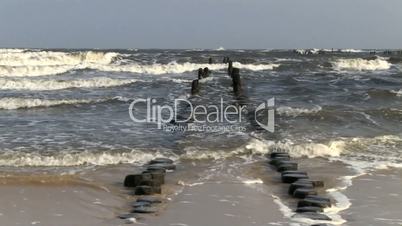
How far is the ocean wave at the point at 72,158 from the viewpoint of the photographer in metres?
8.52

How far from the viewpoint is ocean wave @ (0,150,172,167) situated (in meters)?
8.52

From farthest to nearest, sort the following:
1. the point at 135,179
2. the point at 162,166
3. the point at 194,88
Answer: the point at 194,88, the point at 162,166, the point at 135,179

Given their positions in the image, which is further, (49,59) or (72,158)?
(49,59)

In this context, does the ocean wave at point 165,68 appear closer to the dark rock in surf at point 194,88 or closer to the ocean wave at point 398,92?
the dark rock in surf at point 194,88

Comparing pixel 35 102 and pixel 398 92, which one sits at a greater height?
pixel 398 92

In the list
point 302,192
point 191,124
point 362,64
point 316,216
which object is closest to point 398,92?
point 191,124

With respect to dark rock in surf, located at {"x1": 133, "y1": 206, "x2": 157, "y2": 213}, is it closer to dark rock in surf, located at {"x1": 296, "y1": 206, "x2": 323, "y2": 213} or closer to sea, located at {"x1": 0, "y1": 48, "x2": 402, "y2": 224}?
dark rock in surf, located at {"x1": 296, "y1": 206, "x2": 323, "y2": 213}

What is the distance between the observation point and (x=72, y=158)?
873 cm

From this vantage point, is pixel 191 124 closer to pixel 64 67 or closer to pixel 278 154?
pixel 278 154

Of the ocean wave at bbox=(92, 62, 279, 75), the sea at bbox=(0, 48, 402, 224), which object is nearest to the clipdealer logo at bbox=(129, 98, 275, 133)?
the sea at bbox=(0, 48, 402, 224)

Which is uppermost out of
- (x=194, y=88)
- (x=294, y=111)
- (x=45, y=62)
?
(x=45, y=62)

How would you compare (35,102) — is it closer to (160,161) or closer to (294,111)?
(294,111)

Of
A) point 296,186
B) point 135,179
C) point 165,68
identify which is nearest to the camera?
point 296,186

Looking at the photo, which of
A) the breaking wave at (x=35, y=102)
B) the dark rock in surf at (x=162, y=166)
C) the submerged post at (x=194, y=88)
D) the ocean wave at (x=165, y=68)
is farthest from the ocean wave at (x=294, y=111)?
the ocean wave at (x=165, y=68)
